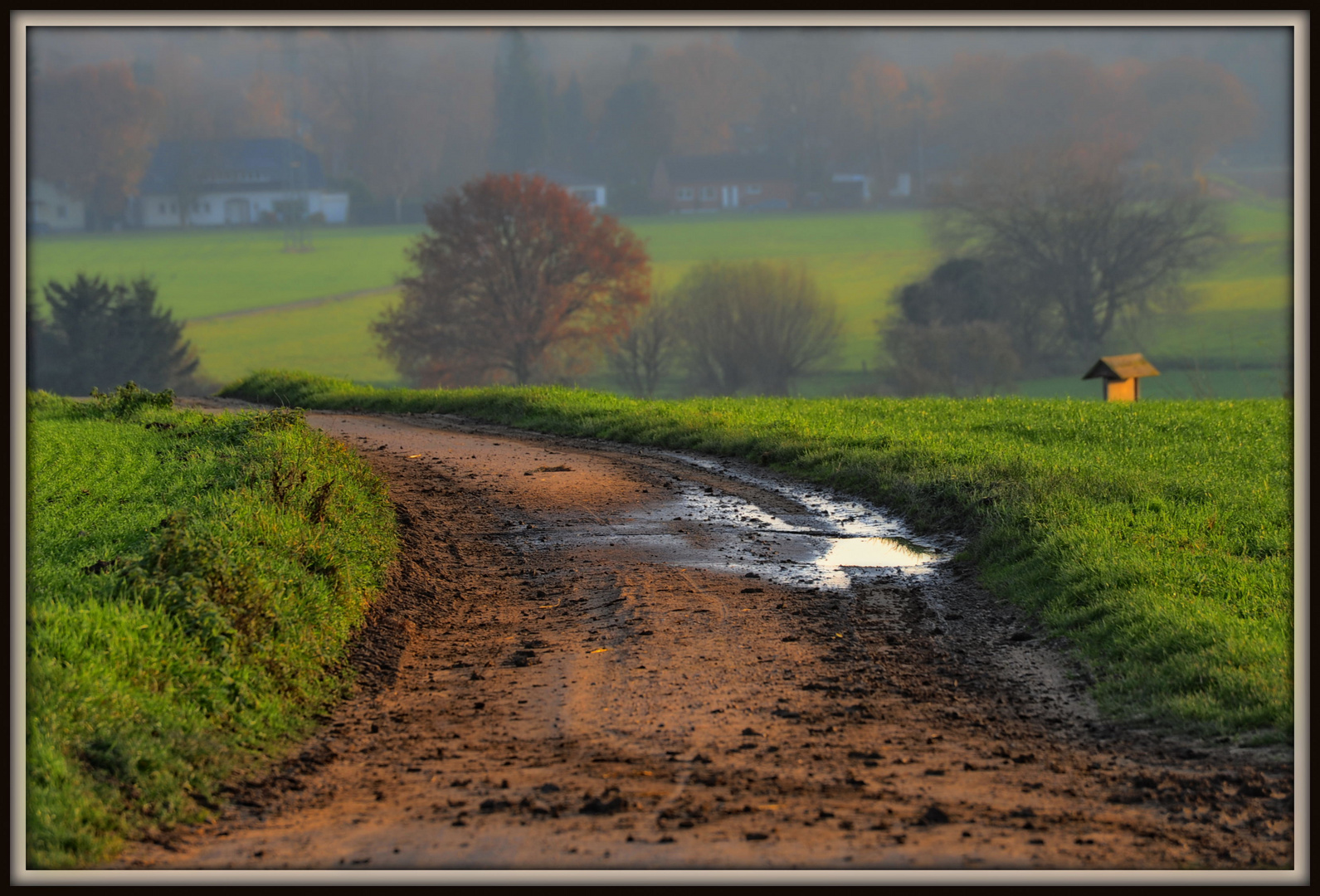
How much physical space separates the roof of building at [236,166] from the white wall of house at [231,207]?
81cm

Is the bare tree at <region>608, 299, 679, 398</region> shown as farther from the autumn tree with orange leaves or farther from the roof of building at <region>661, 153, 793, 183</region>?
the roof of building at <region>661, 153, 793, 183</region>

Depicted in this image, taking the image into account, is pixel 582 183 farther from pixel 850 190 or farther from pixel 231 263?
pixel 231 263

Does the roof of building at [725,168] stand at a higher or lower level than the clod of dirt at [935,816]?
higher

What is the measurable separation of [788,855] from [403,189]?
9798cm

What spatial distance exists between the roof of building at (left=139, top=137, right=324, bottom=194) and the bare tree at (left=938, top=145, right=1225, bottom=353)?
175 feet

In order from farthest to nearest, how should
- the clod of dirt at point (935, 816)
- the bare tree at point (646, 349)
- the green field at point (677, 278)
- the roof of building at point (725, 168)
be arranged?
the roof of building at point (725, 168), the green field at point (677, 278), the bare tree at point (646, 349), the clod of dirt at point (935, 816)

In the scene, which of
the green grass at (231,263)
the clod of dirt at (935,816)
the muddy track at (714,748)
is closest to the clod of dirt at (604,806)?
the muddy track at (714,748)

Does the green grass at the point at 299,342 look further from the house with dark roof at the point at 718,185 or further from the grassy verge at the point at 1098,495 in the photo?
the grassy verge at the point at 1098,495

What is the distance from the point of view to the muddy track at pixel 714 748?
536 centimetres

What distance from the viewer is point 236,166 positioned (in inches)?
3814

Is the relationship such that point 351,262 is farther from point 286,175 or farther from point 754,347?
point 754,347

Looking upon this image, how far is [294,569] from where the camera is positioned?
8773mm

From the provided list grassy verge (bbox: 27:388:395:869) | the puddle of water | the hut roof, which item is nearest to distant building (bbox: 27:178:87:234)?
the hut roof

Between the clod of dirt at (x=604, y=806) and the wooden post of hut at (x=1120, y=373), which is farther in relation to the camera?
the wooden post of hut at (x=1120, y=373)
